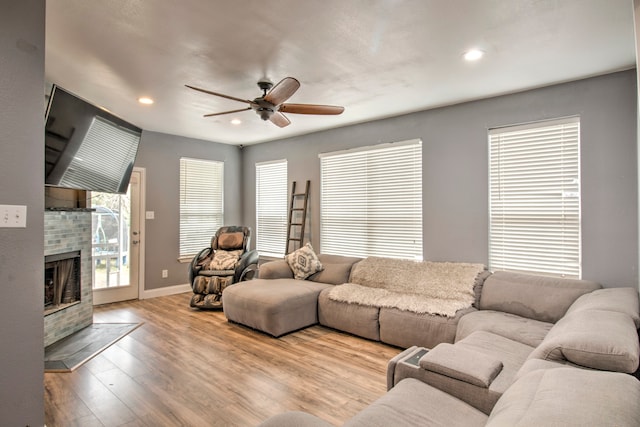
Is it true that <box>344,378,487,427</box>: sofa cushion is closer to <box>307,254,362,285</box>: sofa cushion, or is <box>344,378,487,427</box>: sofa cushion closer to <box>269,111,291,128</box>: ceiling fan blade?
<box>269,111,291,128</box>: ceiling fan blade

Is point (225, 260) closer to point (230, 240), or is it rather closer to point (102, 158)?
point (230, 240)

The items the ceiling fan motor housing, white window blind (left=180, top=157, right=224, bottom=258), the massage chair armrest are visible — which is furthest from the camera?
white window blind (left=180, top=157, right=224, bottom=258)

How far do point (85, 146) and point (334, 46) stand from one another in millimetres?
2477

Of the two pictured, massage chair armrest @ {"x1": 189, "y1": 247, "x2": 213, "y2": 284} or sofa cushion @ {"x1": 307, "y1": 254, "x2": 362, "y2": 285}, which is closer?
sofa cushion @ {"x1": 307, "y1": 254, "x2": 362, "y2": 285}

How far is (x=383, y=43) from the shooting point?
252cm

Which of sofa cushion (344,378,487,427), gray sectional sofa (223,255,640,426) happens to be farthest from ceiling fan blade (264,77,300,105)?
sofa cushion (344,378,487,427)

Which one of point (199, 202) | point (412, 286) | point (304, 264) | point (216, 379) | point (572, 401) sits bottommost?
point (216, 379)

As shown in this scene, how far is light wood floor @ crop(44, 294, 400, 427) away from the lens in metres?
2.26

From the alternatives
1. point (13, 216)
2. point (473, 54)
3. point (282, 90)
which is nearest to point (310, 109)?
point (282, 90)

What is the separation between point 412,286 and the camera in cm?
380

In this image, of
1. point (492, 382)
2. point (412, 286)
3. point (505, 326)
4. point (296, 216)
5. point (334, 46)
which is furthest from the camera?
point (296, 216)

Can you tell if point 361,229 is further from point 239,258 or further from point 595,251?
point 595,251

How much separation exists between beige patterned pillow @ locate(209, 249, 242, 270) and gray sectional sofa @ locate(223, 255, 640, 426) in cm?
74

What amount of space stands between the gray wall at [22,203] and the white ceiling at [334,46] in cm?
43
